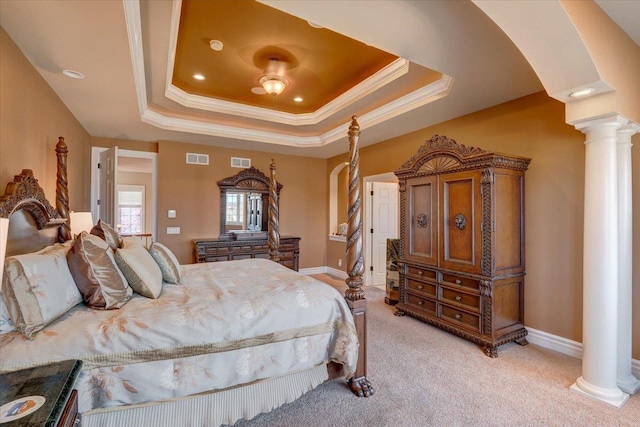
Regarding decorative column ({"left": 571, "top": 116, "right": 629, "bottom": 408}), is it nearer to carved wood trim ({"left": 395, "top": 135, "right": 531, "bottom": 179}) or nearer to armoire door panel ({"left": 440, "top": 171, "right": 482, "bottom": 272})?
carved wood trim ({"left": 395, "top": 135, "right": 531, "bottom": 179})

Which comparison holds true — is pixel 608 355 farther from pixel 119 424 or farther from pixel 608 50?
pixel 119 424

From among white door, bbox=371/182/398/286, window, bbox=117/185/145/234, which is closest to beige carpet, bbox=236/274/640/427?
white door, bbox=371/182/398/286

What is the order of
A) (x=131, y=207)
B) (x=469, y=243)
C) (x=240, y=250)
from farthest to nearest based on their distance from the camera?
(x=131, y=207), (x=240, y=250), (x=469, y=243)

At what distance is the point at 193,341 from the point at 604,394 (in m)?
2.87

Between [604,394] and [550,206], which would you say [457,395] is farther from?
[550,206]

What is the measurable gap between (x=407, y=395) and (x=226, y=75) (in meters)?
3.71

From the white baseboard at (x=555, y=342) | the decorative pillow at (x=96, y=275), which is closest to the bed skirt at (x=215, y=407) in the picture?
the decorative pillow at (x=96, y=275)

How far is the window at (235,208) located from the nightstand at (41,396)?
4521 mm

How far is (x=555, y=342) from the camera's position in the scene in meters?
3.00

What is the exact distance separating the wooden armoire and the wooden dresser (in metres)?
2.70

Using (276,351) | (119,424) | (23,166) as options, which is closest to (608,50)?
(276,351)

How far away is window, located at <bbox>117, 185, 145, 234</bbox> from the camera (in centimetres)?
864

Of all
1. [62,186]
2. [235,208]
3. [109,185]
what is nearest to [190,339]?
[62,186]

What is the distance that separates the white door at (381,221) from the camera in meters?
5.68
